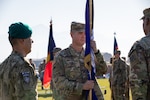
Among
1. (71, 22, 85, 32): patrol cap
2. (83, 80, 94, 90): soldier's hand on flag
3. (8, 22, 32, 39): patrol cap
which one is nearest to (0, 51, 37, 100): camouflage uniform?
(8, 22, 32, 39): patrol cap

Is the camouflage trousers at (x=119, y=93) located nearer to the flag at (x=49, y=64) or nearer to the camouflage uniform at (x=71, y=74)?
the flag at (x=49, y=64)

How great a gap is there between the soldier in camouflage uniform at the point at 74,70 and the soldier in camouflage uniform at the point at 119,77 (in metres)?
7.98

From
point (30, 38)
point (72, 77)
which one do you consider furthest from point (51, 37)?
point (30, 38)

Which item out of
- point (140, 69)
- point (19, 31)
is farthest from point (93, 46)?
point (19, 31)

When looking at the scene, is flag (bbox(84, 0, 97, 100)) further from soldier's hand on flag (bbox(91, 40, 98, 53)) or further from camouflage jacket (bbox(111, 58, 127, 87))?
camouflage jacket (bbox(111, 58, 127, 87))

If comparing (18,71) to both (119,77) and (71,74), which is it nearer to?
(71,74)

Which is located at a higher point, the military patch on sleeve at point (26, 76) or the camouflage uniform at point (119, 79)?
the camouflage uniform at point (119, 79)

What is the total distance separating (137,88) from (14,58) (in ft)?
4.38

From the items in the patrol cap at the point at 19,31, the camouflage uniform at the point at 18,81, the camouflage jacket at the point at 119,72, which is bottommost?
the camouflage uniform at the point at 18,81

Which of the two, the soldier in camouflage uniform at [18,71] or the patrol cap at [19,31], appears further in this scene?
the patrol cap at [19,31]

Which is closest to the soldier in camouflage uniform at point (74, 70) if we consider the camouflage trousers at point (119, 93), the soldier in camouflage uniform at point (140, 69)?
the soldier in camouflage uniform at point (140, 69)

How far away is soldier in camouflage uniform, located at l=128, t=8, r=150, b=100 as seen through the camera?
13.8ft

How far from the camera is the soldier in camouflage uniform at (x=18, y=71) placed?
385 cm

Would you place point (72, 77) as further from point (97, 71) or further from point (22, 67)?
point (22, 67)
